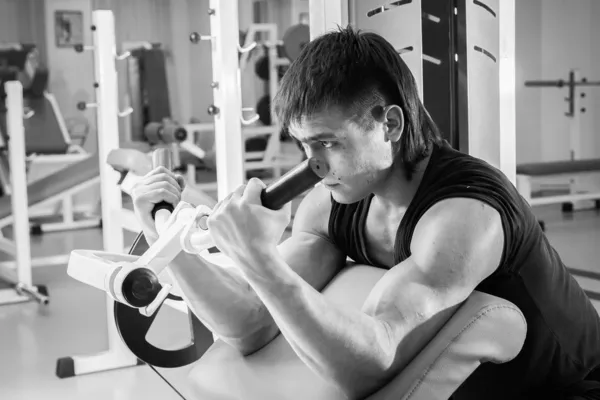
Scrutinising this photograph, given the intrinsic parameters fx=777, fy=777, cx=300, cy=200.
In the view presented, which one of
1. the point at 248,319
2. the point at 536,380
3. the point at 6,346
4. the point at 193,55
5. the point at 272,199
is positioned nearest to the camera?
the point at 272,199

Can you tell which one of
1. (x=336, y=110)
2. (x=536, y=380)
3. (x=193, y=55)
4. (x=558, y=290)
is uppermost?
(x=193, y=55)

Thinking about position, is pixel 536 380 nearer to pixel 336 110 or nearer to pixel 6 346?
pixel 336 110

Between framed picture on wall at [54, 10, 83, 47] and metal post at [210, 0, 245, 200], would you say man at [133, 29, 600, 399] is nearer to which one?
metal post at [210, 0, 245, 200]

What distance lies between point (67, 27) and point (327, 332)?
23.5 ft

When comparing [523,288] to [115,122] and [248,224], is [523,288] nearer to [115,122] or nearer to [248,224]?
[248,224]

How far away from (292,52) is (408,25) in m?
4.42

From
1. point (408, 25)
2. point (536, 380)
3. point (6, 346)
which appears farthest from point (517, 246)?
point (6, 346)

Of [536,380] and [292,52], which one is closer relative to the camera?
[536,380]

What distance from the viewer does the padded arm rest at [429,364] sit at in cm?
111

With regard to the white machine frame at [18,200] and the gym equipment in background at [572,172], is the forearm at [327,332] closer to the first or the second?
the white machine frame at [18,200]

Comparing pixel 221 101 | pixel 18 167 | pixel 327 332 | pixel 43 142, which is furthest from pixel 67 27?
pixel 327 332

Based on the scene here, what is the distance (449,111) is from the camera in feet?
6.12

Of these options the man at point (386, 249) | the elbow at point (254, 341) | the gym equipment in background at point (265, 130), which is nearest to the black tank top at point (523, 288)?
the man at point (386, 249)

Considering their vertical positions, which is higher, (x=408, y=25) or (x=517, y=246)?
(x=408, y=25)
